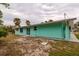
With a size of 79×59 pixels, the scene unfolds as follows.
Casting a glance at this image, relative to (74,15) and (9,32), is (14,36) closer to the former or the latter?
(9,32)

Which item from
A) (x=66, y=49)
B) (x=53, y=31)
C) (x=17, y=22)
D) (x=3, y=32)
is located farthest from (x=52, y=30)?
(x=3, y=32)

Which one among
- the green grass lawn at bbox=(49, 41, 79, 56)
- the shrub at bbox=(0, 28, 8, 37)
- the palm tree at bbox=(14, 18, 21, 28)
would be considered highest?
the palm tree at bbox=(14, 18, 21, 28)

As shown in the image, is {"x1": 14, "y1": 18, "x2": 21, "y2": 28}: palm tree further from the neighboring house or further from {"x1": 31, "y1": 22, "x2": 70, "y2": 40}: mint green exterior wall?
{"x1": 31, "y1": 22, "x2": 70, "y2": 40}: mint green exterior wall

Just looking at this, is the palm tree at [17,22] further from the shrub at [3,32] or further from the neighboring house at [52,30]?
the shrub at [3,32]

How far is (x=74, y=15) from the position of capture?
4.97 metres

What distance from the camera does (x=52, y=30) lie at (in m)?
4.97

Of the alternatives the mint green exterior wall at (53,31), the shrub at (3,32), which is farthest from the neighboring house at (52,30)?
the shrub at (3,32)

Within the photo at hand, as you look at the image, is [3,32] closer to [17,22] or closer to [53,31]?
[17,22]

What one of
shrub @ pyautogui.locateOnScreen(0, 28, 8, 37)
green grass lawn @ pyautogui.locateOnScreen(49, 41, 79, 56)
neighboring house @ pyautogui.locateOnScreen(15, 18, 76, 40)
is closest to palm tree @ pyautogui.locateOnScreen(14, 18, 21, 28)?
neighboring house @ pyautogui.locateOnScreen(15, 18, 76, 40)

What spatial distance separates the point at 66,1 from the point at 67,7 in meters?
0.10

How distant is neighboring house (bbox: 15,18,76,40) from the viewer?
495cm

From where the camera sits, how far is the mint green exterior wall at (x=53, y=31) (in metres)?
4.95

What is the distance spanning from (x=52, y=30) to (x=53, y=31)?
0.02 m

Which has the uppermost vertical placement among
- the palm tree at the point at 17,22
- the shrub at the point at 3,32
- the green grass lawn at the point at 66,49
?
the palm tree at the point at 17,22
